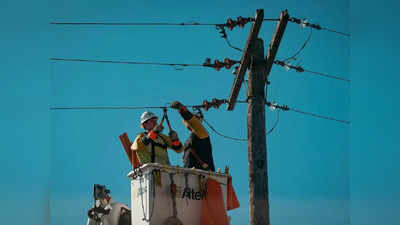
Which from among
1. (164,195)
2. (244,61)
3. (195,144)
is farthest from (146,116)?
(244,61)

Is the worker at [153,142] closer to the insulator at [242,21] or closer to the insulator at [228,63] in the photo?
the insulator at [228,63]

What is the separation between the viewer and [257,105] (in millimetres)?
15922

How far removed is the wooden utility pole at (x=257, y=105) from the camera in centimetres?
1523

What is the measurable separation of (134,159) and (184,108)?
141 centimetres

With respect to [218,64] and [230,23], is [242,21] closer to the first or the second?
[230,23]

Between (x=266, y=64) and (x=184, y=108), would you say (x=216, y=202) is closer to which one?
(x=184, y=108)

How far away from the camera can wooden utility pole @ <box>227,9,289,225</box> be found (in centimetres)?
1523

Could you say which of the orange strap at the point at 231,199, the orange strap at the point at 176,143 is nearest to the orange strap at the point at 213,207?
the orange strap at the point at 231,199

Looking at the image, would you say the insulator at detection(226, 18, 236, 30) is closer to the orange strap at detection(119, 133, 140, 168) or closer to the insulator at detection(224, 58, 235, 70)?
the insulator at detection(224, 58, 235, 70)

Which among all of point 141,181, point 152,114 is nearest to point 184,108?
point 152,114

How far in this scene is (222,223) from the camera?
531 inches

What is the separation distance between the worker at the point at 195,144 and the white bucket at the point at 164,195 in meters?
0.82

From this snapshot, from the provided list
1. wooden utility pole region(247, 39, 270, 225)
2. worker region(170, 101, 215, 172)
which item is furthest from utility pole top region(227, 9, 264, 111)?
worker region(170, 101, 215, 172)

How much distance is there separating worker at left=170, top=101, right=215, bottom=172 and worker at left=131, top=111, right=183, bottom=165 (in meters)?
0.28
